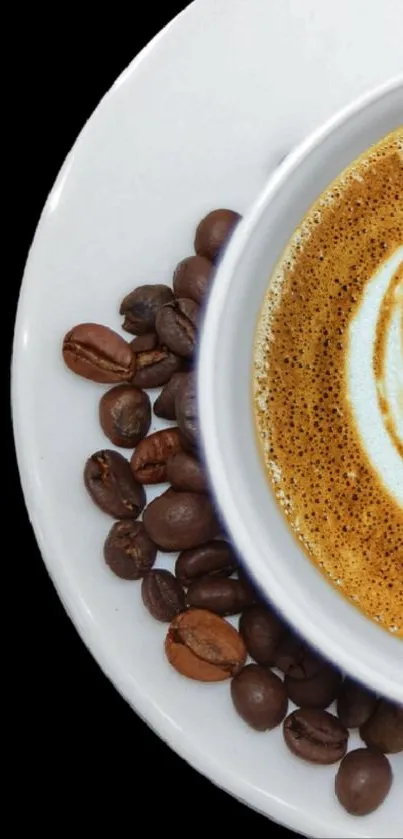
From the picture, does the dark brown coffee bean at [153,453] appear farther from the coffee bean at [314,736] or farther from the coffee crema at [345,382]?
the coffee bean at [314,736]

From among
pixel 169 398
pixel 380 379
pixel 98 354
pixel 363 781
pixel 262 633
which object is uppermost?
pixel 98 354

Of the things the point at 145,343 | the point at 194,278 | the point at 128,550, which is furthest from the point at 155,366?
the point at 128,550

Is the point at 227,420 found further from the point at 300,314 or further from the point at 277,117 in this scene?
the point at 277,117

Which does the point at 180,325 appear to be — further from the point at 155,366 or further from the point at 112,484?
the point at 112,484

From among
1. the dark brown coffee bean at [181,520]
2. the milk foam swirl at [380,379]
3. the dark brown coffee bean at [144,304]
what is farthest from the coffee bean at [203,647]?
the dark brown coffee bean at [144,304]

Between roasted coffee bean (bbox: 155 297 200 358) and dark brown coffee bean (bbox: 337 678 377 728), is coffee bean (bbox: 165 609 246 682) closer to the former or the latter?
dark brown coffee bean (bbox: 337 678 377 728)

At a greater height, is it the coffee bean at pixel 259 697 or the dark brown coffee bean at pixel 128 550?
the dark brown coffee bean at pixel 128 550
